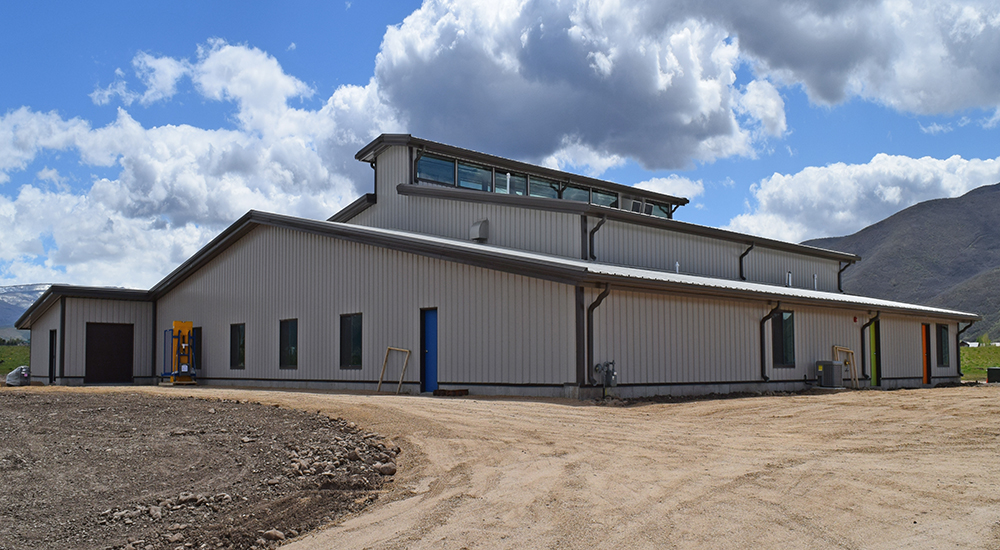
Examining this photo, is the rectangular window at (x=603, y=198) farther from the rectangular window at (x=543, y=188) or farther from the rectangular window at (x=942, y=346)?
the rectangular window at (x=942, y=346)

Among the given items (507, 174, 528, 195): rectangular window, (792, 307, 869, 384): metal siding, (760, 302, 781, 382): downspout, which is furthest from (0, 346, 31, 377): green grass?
(792, 307, 869, 384): metal siding

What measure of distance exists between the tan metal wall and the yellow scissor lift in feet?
1.48

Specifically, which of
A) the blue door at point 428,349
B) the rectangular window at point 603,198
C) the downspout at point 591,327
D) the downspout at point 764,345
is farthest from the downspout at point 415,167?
the downspout at point 764,345

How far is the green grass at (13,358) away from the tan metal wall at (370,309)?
21.1 meters

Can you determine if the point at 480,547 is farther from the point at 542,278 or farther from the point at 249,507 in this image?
the point at 542,278

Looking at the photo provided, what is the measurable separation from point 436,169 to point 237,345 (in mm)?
8002

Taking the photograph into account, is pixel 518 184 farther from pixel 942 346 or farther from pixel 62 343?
pixel 62 343

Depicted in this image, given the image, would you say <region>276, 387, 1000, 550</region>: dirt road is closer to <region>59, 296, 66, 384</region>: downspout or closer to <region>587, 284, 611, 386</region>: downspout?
<region>587, 284, 611, 386</region>: downspout

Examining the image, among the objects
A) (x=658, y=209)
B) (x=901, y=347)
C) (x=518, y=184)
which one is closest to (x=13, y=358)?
(x=518, y=184)

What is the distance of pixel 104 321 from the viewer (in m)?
28.1

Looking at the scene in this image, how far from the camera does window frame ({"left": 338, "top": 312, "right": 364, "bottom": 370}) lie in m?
19.5

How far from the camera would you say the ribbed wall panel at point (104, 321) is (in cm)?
2717

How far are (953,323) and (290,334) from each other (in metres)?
21.9

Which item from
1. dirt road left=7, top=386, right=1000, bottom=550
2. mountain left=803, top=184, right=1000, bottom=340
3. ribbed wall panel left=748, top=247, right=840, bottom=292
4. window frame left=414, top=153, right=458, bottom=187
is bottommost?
dirt road left=7, top=386, right=1000, bottom=550
